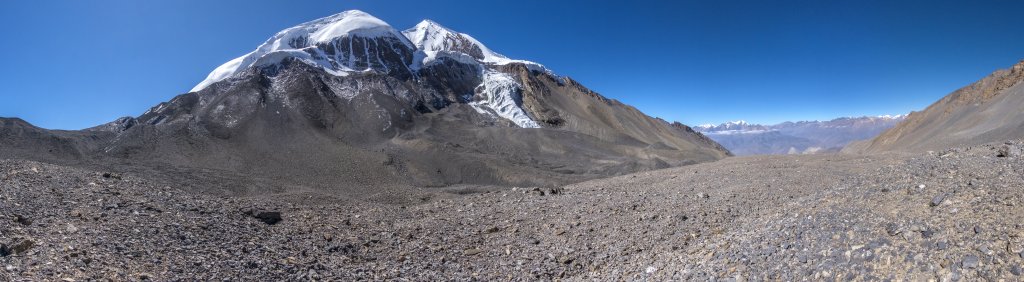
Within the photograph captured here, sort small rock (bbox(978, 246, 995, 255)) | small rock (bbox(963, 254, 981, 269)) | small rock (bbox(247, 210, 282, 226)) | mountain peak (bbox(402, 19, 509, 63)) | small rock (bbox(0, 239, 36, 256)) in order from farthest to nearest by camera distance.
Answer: mountain peak (bbox(402, 19, 509, 63)), small rock (bbox(247, 210, 282, 226)), small rock (bbox(0, 239, 36, 256)), small rock (bbox(978, 246, 995, 255)), small rock (bbox(963, 254, 981, 269))

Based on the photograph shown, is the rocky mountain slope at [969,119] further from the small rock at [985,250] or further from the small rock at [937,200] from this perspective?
the small rock at [985,250]

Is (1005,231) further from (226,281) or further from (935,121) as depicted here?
(935,121)

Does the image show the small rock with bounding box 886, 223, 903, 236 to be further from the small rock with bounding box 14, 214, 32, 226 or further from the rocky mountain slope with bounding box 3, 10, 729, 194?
the rocky mountain slope with bounding box 3, 10, 729, 194

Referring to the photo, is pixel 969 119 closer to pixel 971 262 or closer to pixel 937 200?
pixel 937 200

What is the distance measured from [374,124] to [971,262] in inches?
2716

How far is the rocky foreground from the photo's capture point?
7234 mm

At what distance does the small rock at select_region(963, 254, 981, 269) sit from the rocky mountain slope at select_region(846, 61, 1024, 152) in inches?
2320

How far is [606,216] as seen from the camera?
1567 cm

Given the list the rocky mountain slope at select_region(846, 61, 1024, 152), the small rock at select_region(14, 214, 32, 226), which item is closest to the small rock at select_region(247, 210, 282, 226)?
the small rock at select_region(14, 214, 32, 226)

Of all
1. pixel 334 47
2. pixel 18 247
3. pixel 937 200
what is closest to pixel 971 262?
pixel 937 200

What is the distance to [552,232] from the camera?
571 inches

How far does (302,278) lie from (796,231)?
9.80m

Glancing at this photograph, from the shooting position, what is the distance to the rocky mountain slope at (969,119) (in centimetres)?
5427

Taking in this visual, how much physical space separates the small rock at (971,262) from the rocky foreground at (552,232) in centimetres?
2
